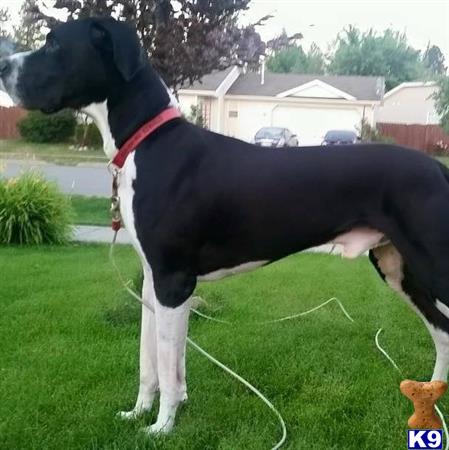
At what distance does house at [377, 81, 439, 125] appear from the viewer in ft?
172

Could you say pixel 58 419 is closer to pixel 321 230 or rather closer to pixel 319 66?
pixel 321 230

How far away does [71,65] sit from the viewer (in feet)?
11.4

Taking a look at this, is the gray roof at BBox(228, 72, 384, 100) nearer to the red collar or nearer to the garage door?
the garage door

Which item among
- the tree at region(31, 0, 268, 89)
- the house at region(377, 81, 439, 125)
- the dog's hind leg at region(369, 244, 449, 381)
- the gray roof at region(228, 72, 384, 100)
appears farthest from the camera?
the house at region(377, 81, 439, 125)

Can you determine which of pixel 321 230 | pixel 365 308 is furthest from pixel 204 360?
pixel 365 308

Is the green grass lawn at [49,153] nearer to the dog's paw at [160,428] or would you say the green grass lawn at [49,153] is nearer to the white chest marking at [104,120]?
the white chest marking at [104,120]

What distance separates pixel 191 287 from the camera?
11.8 ft

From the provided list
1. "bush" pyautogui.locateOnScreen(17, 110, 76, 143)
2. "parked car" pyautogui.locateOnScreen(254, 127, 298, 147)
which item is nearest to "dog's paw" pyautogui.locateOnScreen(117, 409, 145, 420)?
"parked car" pyautogui.locateOnScreen(254, 127, 298, 147)

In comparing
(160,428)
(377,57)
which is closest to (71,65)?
(160,428)

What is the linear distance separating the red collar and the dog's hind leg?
1446 mm

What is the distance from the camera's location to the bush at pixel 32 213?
9703 mm

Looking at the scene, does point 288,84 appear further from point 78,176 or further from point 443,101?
point 78,176

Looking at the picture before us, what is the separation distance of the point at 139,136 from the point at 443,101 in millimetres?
35095

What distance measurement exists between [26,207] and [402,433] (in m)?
7.14
